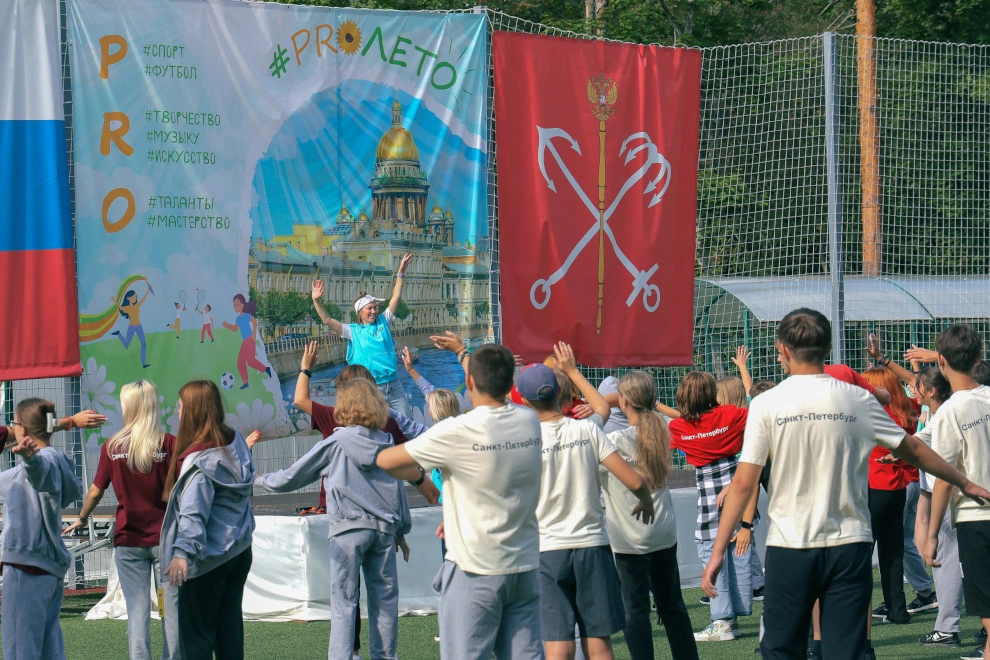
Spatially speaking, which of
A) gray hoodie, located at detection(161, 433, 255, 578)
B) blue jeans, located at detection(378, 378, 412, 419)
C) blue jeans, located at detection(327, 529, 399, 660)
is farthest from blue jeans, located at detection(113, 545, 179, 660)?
blue jeans, located at detection(378, 378, 412, 419)

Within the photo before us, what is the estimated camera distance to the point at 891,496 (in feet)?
25.2

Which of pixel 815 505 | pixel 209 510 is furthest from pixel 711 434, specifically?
pixel 209 510

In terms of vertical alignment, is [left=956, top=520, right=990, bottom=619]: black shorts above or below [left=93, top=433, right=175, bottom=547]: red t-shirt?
below

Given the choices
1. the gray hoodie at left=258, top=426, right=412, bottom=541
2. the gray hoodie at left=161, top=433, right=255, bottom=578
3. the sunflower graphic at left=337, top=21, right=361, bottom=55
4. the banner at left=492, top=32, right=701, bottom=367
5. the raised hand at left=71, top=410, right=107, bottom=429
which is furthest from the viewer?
the banner at left=492, top=32, right=701, bottom=367

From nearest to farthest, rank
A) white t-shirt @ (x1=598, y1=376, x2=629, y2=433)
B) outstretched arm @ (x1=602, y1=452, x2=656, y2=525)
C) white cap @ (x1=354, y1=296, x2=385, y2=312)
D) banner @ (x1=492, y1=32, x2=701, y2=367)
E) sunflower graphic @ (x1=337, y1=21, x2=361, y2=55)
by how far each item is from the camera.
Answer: outstretched arm @ (x1=602, y1=452, x2=656, y2=525) → white t-shirt @ (x1=598, y1=376, x2=629, y2=433) → white cap @ (x1=354, y1=296, x2=385, y2=312) → sunflower graphic @ (x1=337, y1=21, x2=361, y2=55) → banner @ (x1=492, y1=32, x2=701, y2=367)

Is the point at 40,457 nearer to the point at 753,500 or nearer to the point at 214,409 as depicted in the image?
the point at 214,409

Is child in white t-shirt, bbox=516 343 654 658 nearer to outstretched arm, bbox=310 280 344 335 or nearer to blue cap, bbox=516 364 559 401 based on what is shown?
blue cap, bbox=516 364 559 401

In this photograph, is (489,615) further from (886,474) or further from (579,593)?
(886,474)

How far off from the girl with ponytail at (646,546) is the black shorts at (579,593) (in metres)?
0.59

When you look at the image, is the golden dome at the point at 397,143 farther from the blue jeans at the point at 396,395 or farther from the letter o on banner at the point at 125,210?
the letter o on banner at the point at 125,210

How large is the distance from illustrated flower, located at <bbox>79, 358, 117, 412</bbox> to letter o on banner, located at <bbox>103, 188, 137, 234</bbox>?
3.27 ft

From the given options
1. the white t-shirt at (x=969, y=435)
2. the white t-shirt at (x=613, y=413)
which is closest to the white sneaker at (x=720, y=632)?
the white t-shirt at (x=613, y=413)

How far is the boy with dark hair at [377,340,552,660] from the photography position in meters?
4.29

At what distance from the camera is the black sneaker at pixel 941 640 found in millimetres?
7189
